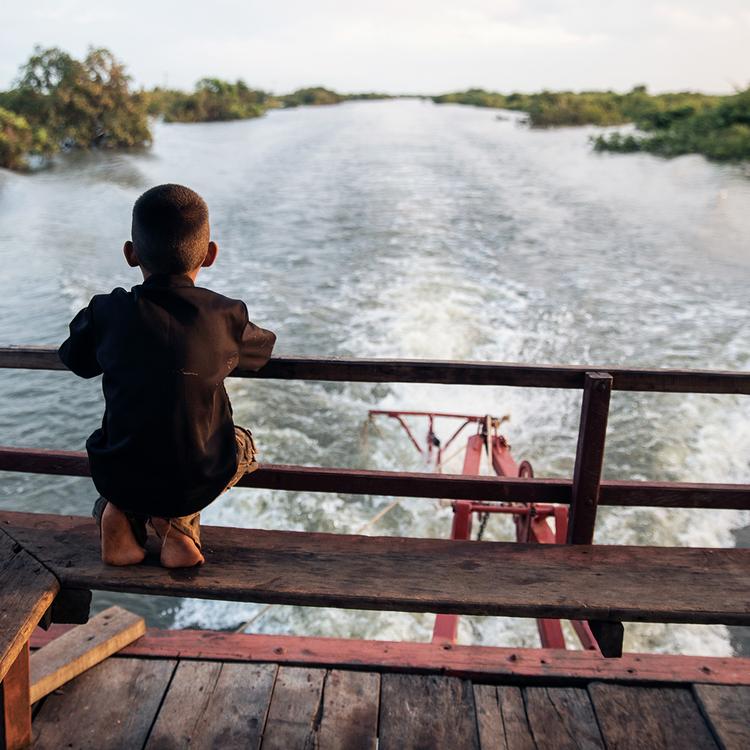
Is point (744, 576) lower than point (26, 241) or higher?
higher

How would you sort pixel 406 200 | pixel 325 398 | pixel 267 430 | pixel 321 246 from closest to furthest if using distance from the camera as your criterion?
pixel 267 430
pixel 325 398
pixel 321 246
pixel 406 200

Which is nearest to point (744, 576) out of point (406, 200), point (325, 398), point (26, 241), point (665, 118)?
point (325, 398)

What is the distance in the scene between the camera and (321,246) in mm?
15203

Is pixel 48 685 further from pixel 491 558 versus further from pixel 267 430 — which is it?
pixel 267 430

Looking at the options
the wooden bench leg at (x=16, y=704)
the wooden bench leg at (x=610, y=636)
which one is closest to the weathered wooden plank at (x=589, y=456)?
the wooden bench leg at (x=610, y=636)

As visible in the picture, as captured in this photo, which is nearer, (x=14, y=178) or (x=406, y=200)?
(x=406, y=200)

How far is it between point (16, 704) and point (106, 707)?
31cm


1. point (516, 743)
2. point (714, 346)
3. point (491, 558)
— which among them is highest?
point (491, 558)

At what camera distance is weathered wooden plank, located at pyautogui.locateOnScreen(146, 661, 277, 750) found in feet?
7.32

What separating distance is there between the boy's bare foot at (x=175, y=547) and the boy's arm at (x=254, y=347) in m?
0.48

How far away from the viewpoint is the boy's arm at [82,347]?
78.7 inches

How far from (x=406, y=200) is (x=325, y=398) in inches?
491

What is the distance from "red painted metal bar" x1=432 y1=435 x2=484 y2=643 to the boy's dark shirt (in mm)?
2316

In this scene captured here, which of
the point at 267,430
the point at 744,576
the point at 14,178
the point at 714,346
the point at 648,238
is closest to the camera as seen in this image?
the point at 744,576
